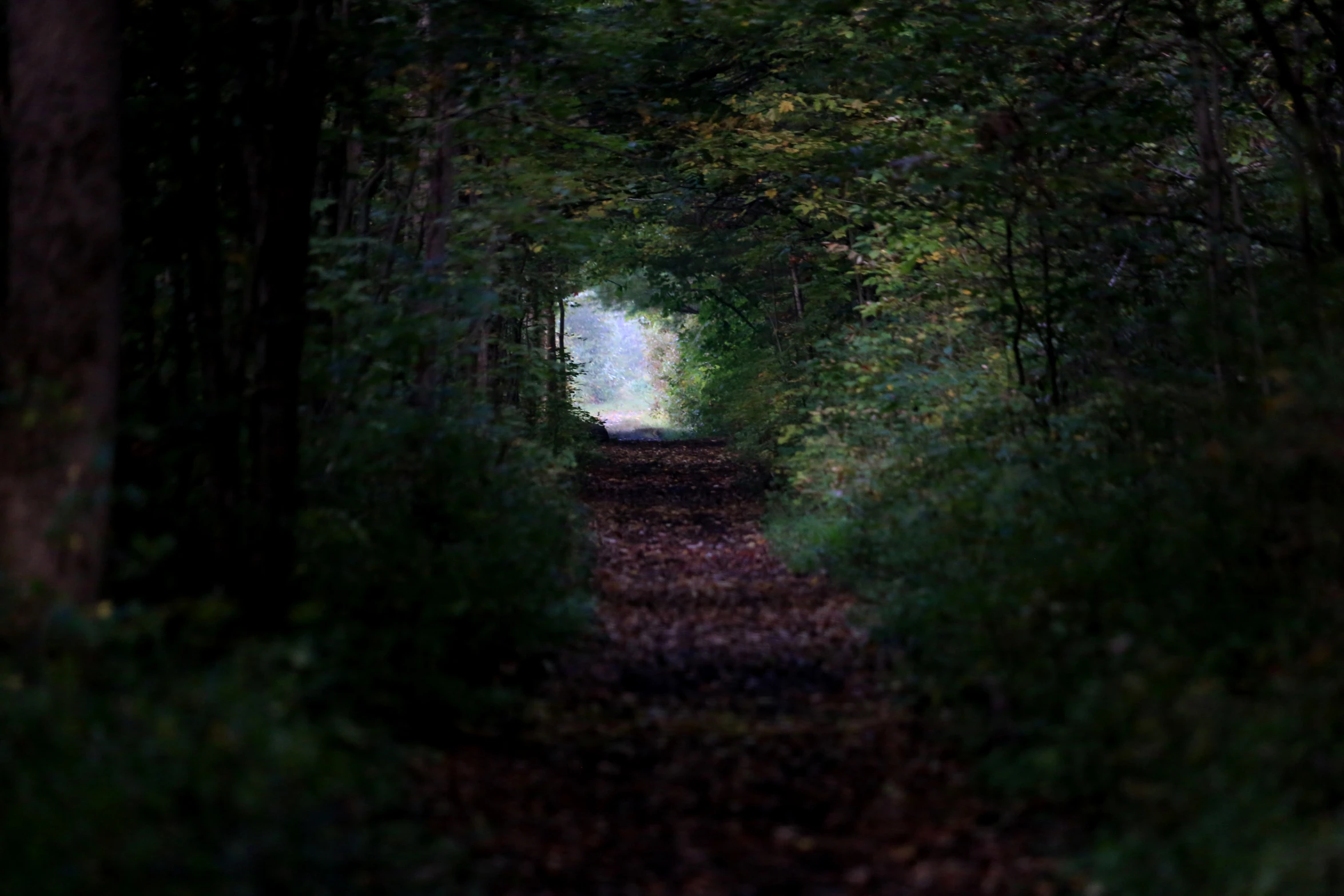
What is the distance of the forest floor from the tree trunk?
2.05 metres

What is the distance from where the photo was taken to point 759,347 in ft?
107

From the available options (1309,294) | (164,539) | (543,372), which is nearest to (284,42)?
(164,539)

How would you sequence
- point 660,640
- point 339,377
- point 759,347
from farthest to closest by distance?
point 759,347
point 660,640
point 339,377

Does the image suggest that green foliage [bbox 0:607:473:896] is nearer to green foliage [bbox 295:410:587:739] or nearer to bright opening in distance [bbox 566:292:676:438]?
green foliage [bbox 295:410:587:739]

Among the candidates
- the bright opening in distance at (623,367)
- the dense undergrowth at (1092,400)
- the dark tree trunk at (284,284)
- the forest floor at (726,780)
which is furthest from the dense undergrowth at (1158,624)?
the bright opening in distance at (623,367)

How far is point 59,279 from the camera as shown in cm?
548

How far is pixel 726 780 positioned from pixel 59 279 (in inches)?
155

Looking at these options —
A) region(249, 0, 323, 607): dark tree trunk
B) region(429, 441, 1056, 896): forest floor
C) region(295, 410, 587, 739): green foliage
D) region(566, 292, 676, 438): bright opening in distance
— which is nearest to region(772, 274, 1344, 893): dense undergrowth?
region(429, 441, 1056, 896): forest floor

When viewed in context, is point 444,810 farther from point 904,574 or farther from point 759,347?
point 759,347

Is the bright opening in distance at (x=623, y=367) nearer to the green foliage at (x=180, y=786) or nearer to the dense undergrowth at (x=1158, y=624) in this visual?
the dense undergrowth at (x=1158, y=624)

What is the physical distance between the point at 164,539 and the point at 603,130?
15412 millimetres

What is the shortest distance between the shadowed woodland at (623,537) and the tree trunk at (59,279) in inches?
0.8

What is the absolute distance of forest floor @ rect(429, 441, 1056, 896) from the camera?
506 centimetres

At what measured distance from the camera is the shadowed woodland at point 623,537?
4.52 metres
